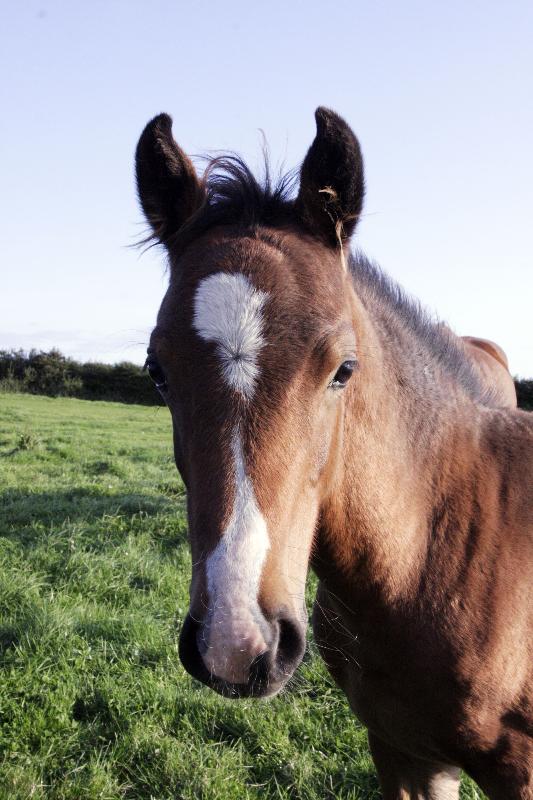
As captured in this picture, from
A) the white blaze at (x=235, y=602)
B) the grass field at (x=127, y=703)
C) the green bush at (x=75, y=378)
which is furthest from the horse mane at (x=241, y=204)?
the green bush at (x=75, y=378)

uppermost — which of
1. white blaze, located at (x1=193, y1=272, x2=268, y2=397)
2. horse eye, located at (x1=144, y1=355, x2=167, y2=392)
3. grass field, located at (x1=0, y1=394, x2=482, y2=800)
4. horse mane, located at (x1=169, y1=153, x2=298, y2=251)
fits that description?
horse mane, located at (x1=169, y1=153, x2=298, y2=251)

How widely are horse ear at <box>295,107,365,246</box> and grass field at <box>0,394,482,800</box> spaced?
2.59m

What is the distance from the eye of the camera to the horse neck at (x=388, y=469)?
2.31 metres

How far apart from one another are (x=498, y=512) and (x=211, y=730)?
206 centimetres

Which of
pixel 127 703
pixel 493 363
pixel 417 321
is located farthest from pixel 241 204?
pixel 493 363

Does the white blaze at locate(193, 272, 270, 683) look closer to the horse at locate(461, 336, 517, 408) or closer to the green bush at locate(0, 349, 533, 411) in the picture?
the horse at locate(461, 336, 517, 408)

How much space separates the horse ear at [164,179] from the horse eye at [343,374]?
930mm

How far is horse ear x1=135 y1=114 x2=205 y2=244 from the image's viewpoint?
Answer: 2.54 m

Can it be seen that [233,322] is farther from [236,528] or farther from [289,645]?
[289,645]

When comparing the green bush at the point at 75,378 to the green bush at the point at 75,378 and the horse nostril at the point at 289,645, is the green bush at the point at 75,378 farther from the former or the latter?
the horse nostril at the point at 289,645

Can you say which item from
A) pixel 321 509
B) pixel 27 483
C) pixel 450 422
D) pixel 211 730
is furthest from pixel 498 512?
pixel 27 483

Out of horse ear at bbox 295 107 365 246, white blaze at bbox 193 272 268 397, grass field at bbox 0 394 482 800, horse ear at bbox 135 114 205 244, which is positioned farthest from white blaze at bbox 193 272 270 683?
grass field at bbox 0 394 482 800

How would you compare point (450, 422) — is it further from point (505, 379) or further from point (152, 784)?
point (505, 379)

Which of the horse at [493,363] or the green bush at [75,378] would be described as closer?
the horse at [493,363]
